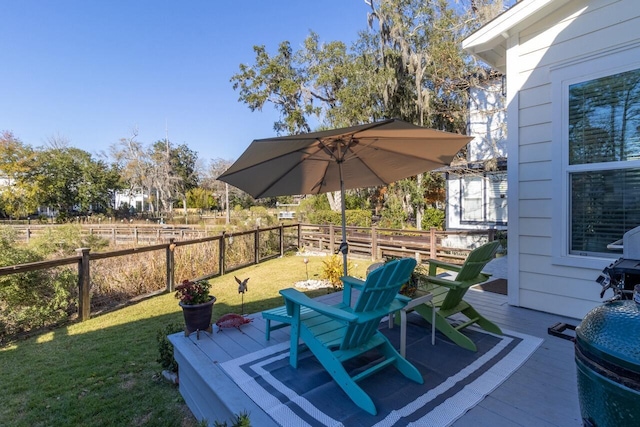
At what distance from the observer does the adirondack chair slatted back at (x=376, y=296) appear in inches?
75.9

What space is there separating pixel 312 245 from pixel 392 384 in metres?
8.22

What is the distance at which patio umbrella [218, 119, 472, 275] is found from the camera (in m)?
2.46

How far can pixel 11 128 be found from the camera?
21.1m

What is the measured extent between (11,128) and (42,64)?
8411 millimetres

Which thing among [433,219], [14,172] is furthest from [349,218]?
[14,172]

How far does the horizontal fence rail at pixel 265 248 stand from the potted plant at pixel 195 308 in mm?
2748

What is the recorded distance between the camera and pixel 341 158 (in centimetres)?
314

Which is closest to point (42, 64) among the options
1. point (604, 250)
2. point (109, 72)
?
point (109, 72)

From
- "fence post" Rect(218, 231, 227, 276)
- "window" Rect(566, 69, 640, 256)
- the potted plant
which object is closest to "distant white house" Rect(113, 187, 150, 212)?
"fence post" Rect(218, 231, 227, 276)

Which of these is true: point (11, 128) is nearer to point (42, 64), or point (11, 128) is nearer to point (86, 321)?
point (42, 64)

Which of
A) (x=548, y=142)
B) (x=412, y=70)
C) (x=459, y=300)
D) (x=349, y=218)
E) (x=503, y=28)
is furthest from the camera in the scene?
(x=349, y=218)

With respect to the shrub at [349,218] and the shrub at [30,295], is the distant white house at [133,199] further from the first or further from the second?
the shrub at [30,295]

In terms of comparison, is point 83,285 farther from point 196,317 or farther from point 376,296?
point 376,296

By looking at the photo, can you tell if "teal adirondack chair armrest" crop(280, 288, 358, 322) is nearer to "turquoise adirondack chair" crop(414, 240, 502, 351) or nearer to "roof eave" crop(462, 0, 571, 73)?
"turquoise adirondack chair" crop(414, 240, 502, 351)
